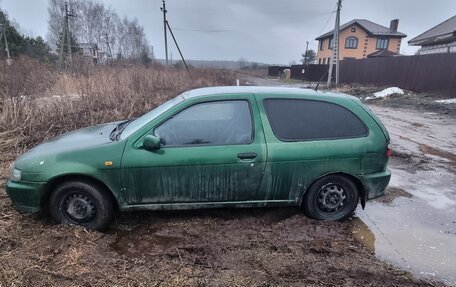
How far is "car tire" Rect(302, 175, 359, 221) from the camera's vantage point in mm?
4184

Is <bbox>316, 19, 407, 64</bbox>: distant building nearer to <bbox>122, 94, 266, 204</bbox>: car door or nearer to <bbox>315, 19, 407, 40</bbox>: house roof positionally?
<bbox>315, 19, 407, 40</bbox>: house roof

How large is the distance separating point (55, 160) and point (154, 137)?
3.52ft

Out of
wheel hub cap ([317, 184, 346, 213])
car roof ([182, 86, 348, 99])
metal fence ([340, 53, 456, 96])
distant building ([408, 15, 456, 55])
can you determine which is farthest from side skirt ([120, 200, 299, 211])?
distant building ([408, 15, 456, 55])

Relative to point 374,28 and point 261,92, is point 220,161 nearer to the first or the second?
point 261,92

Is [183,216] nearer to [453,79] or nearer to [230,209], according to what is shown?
[230,209]

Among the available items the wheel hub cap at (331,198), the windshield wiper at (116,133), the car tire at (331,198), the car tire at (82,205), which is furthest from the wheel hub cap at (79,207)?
the wheel hub cap at (331,198)

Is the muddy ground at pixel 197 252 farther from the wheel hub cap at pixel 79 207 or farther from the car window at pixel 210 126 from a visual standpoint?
the car window at pixel 210 126

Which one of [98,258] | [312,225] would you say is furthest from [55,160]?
[312,225]

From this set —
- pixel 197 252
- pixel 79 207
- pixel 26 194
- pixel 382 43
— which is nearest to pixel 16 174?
pixel 26 194

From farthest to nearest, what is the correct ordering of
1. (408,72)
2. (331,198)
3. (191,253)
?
(408,72) < (331,198) < (191,253)

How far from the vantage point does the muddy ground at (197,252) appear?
310cm

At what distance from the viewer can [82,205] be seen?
3881 millimetres

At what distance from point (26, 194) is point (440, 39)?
31.7 m

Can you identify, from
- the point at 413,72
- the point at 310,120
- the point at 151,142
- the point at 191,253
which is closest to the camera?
the point at 191,253
